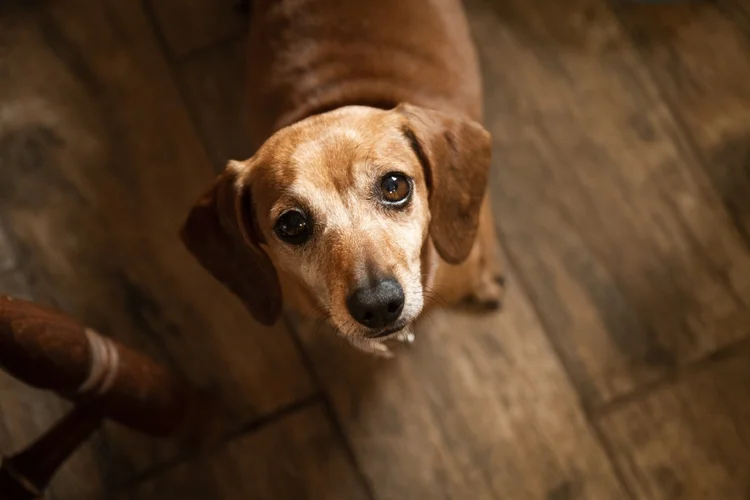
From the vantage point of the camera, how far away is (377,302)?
1.26m

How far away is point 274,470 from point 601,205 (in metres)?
1.19

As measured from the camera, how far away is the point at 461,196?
4.93ft

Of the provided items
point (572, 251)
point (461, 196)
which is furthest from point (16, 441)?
point (572, 251)

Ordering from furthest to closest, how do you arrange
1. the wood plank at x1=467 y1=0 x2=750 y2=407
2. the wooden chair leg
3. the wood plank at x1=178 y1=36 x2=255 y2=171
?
the wood plank at x1=178 y1=36 x2=255 y2=171 → the wood plank at x1=467 y1=0 x2=750 y2=407 → the wooden chair leg

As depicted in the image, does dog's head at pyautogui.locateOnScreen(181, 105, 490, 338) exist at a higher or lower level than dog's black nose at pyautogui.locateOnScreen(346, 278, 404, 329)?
higher

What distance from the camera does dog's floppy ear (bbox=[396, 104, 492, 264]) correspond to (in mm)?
1457

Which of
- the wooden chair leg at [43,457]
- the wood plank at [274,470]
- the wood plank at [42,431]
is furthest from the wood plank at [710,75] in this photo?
the wood plank at [42,431]

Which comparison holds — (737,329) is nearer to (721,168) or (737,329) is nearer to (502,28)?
(721,168)

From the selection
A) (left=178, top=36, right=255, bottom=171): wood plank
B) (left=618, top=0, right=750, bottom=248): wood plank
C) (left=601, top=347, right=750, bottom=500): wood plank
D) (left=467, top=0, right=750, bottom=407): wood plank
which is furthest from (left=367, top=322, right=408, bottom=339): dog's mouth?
(left=618, top=0, right=750, bottom=248): wood plank

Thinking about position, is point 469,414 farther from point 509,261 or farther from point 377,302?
point 377,302

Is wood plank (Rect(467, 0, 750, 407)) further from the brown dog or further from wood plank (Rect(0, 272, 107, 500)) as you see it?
wood plank (Rect(0, 272, 107, 500))

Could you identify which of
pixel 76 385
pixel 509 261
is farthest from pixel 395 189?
pixel 76 385

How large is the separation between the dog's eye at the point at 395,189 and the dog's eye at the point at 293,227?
17cm

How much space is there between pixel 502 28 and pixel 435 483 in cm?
135
